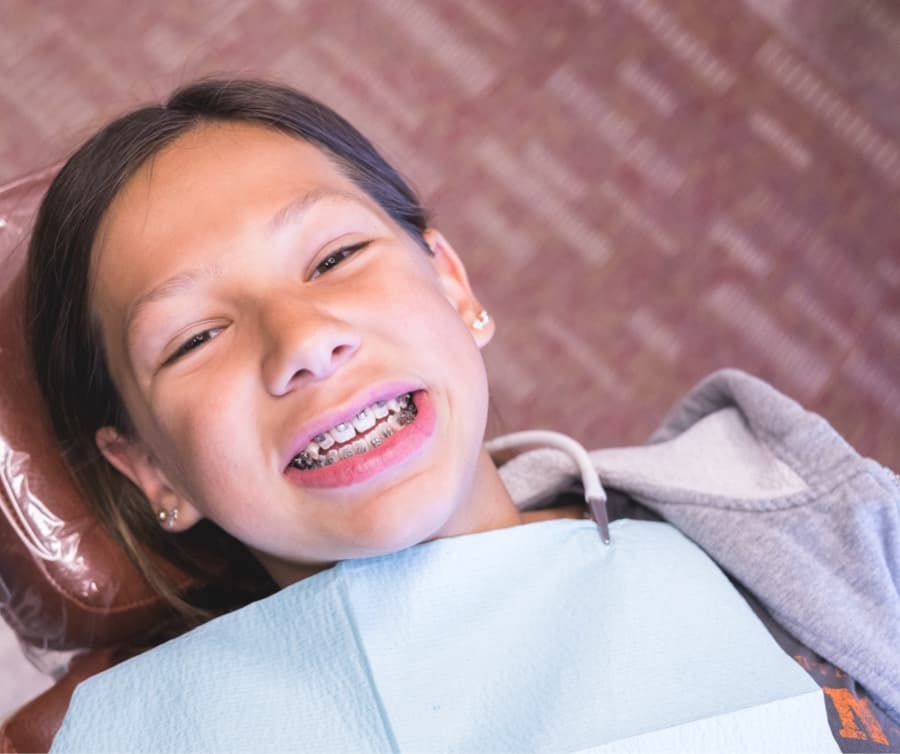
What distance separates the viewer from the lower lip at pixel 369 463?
757mm

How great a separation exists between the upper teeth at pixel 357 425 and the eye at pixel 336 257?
0.40 ft

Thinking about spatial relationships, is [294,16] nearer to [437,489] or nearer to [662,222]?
[662,222]

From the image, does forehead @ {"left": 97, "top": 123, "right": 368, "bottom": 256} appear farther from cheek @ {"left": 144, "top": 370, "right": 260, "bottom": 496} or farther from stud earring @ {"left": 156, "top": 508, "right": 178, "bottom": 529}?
stud earring @ {"left": 156, "top": 508, "right": 178, "bottom": 529}

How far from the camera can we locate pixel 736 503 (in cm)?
97

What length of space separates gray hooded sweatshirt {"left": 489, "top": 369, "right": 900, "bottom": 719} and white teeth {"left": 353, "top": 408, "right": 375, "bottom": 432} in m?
0.27

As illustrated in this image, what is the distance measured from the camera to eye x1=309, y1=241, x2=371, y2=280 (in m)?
0.82

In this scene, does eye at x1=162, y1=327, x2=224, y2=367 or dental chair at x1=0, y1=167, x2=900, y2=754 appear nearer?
eye at x1=162, y1=327, x2=224, y2=367

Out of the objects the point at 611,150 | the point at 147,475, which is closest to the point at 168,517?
the point at 147,475

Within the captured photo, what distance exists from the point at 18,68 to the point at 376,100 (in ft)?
2.03

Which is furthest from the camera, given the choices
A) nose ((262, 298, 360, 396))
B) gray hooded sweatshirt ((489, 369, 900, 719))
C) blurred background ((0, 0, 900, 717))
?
blurred background ((0, 0, 900, 717))

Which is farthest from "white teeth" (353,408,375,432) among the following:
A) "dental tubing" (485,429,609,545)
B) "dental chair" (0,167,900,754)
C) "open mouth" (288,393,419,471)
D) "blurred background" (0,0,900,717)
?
"blurred background" (0,0,900,717)

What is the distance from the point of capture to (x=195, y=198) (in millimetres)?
821

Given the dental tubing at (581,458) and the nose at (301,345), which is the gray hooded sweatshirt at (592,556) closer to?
the dental tubing at (581,458)

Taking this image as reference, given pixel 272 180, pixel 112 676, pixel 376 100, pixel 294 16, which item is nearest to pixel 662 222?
pixel 376 100
